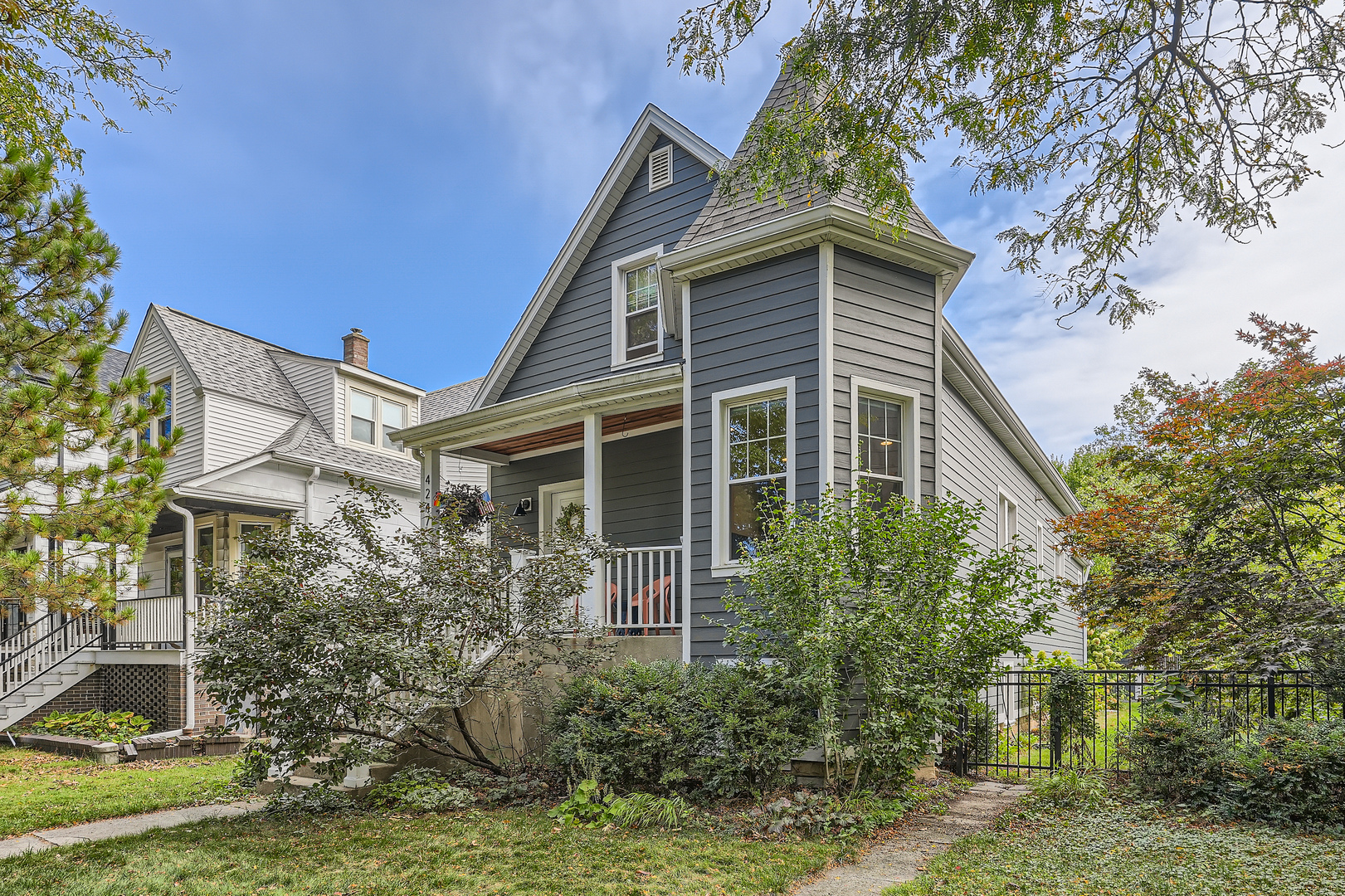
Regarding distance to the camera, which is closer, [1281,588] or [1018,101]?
[1018,101]

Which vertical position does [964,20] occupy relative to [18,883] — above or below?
above

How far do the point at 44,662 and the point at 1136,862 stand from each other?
1550 cm

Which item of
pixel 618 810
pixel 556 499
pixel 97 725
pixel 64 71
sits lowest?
pixel 97 725

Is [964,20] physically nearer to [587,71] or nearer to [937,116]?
[937,116]

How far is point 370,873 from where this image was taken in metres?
5.21

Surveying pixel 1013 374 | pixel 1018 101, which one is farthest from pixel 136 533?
pixel 1013 374

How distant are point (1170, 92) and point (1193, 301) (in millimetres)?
7421

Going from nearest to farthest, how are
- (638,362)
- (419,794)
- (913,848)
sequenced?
(913,848) → (419,794) → (638,362)

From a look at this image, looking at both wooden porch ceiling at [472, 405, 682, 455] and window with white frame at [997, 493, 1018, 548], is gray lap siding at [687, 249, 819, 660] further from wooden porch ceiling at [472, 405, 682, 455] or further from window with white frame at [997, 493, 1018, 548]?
window with white frame at [997, 493, 1018, 548]

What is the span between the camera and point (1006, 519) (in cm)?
1405

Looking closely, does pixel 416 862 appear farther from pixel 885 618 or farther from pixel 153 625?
pixel 153 625

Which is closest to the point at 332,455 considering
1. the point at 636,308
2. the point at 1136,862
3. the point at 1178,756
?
the point at 636,308

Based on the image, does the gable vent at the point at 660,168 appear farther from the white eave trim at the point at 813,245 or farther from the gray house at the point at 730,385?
the white eave trim at the point at 813,245

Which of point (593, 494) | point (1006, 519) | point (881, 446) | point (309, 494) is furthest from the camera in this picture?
point (309, 494)
